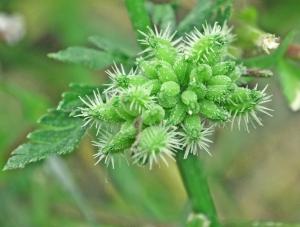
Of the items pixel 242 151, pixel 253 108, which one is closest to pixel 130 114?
pixel 253 108

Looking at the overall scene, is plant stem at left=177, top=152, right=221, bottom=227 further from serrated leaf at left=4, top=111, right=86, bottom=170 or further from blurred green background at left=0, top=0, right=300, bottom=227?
blurred green background at left=0, top=0, right=300, bottom=227

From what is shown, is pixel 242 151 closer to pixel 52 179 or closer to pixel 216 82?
pixel 52 179

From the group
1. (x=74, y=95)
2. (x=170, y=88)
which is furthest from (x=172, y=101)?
(x=74, y=95)

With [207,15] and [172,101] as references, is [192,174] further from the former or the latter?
[207,15]

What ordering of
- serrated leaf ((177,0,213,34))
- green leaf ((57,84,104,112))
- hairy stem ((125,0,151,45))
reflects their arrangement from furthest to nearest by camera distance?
serrated leaf ((177,0,213,34)) < hairy stem ((125,0,151,45)) < green leaf ((57,84,104,112))

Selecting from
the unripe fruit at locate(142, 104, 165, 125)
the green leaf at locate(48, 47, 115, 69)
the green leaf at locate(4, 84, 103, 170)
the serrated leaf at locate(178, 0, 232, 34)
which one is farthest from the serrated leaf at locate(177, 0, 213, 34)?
the unripe fruit at locate(142, 104, 165, 125)

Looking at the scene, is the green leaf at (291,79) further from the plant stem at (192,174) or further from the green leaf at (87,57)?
the green leaf at (87,57)
